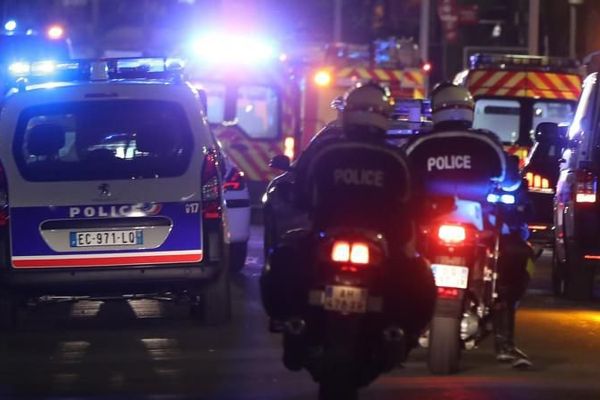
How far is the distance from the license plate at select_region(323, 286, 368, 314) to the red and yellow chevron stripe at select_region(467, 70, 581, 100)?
577 inches

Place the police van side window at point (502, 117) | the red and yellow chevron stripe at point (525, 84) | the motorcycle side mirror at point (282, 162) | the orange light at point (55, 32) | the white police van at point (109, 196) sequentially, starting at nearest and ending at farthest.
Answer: the white police van at point (109, 196)
the motorcycle side mirror at point (282, 162)
the red and yellow chevron stripe at point (525, 84)
the police van side window at point (502, 117)
the orange light at point (55, 32)

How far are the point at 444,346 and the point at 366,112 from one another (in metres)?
1.86

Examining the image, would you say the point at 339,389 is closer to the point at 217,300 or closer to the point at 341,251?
the point at 341,251

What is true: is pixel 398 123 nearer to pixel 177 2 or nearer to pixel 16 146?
pixel 16 146

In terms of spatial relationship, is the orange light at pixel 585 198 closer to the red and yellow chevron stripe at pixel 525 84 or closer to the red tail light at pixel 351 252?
the red tail light at pixel 351 252

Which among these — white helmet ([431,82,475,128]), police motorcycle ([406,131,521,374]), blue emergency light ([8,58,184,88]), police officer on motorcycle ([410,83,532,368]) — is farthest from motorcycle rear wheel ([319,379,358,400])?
blue emergency light ([8,58,184,88])

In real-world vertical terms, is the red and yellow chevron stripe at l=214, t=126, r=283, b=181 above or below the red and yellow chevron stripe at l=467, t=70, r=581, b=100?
below

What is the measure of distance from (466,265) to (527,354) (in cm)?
166

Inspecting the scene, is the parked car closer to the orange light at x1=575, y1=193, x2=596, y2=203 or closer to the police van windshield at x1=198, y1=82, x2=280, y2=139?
the orange light at x1=575, y1=193, x2=596, y2=203

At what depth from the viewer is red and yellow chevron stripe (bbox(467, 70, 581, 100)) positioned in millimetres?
21719

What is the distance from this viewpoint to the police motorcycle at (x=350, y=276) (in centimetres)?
726

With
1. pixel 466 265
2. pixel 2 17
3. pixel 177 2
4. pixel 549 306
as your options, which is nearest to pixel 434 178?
pixel 466 265

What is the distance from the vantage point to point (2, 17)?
24734 millimetres

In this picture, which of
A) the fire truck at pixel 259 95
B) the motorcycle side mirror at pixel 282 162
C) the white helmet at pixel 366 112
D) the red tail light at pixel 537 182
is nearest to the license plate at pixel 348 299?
the white helmet at pixel 366 112
